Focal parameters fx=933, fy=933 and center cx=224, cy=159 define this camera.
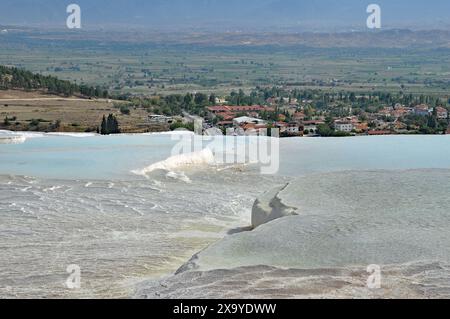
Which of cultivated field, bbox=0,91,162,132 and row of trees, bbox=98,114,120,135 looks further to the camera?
cultivated field, bbox=0,91,162,132

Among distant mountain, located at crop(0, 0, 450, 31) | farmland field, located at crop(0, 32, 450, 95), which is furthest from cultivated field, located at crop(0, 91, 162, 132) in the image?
distant mountain, located at crop(0, 0, 450, 31)

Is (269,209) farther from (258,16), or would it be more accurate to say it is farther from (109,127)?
(258,16)

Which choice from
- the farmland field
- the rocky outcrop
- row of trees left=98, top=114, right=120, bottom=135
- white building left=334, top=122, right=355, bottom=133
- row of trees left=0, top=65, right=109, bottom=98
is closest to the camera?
the rocky outcrop

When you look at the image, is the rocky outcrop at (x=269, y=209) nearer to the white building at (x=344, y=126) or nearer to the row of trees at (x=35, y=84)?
the white building at (x=344, y=126)

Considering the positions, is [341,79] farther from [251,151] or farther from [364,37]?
[251,151]

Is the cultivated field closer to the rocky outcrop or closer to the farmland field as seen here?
the rocky outcrop

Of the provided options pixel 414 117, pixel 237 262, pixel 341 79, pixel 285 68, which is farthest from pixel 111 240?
pixel 285 68
